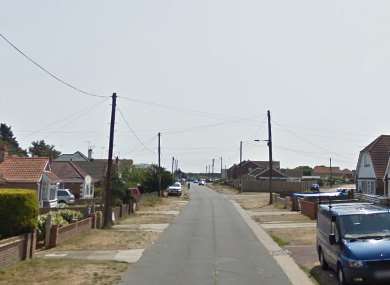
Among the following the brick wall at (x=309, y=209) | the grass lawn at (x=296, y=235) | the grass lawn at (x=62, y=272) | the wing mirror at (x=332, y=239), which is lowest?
the grass lawn at (x=62, y=272)

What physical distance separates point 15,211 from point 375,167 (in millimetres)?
39014

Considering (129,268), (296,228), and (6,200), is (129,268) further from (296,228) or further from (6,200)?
(296,228)

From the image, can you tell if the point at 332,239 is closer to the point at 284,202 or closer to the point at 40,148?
the point at 284,202

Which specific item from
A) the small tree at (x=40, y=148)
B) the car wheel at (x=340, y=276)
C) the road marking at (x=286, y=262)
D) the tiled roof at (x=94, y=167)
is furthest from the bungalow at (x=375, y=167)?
the small tree at (x=40, y=148)

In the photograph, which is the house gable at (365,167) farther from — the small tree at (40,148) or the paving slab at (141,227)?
the small tree at (40,148)

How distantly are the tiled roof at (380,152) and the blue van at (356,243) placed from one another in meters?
36.2

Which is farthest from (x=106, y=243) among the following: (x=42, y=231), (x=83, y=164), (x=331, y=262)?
(x=83, y=164)

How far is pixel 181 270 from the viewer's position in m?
16.0

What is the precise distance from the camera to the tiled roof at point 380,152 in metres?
50.7

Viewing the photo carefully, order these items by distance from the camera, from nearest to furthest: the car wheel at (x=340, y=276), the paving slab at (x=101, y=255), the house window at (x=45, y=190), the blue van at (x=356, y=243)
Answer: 1. the blue van at (x=356, y=243)
2. the car wheel at (x=340, y=276)
3. the paving slab at (x=101, y=255)
4. the house window at (x=45, y=190)

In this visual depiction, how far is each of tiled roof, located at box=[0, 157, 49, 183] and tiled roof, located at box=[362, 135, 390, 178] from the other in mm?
26558

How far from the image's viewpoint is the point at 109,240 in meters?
24.5

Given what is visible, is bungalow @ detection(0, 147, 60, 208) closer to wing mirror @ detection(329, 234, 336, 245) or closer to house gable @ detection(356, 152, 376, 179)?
house gable @ detection(356, 152, 376, 179)

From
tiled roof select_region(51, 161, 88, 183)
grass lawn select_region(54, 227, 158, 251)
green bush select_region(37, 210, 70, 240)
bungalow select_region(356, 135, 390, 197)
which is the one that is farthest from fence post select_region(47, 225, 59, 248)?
tiled roof select_region(51, 161, 88, 183)
